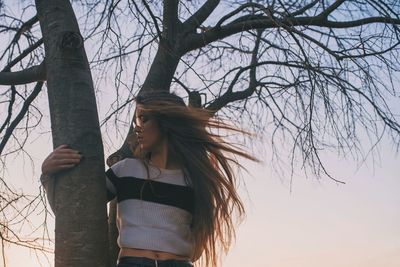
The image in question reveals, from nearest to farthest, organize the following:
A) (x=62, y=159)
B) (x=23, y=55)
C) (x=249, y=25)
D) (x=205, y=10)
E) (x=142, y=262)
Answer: (x=62, y=159)
(x=142, y=262)
(x=249, y=25)
(x=23, y=55)
(x=205, y=10)

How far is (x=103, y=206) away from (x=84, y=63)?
666mm

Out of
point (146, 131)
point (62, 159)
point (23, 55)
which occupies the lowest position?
point (62, 159)

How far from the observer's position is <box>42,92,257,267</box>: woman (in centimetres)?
300

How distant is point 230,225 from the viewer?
11.3 feet

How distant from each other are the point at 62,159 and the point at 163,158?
2.39 feet

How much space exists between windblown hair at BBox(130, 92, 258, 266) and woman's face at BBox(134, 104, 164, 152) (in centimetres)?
3

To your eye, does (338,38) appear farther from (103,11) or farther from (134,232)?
(134,232)

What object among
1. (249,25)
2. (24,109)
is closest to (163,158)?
(249,25)

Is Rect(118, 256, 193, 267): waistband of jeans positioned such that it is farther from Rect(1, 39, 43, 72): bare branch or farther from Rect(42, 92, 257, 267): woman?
Rect(1, 39, 43, 72): bare branch

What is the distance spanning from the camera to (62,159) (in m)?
2.66

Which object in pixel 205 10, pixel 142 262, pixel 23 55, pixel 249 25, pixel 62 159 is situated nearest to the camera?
pixel 62 159

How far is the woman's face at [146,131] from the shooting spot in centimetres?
324

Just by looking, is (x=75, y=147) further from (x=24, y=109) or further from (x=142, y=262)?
(x=24, y=109)

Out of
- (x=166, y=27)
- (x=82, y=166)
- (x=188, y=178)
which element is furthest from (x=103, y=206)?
(x=166, y=27)
